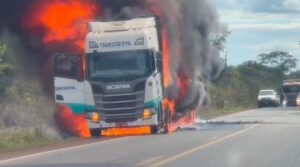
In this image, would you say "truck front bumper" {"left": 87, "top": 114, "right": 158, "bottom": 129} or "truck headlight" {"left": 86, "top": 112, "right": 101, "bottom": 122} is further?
"truck headlight" {"left": 86, "top": 112, "right": 101, "bottom": 122}

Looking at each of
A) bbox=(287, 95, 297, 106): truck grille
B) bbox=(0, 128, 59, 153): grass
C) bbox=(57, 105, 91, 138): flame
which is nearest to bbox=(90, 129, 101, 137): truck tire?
bbox=(57, 105, 91, 138): flame

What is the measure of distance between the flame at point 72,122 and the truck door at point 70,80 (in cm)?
69

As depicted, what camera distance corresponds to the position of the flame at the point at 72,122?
1210 inches

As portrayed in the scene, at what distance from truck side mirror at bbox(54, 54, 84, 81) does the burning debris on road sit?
130 centimetres

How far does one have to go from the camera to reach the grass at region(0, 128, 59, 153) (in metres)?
27.0

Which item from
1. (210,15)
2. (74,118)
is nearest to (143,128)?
(74,118)

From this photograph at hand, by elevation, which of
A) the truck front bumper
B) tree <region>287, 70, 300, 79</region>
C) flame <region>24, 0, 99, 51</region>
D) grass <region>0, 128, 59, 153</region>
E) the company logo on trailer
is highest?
flame <region>24, 0, 99, 51</region>

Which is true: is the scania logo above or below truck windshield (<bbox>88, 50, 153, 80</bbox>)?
below

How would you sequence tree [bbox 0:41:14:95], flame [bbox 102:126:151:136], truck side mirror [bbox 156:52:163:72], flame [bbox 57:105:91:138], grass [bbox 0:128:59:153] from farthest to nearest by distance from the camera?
1. tree [bbox 0:41:14:95]
2. flame [bbox 102:126:151:136]
3. flame [bbox 57:105:91:138]
4. truck side mirror [bbox 156:52:163:72]
5. grass [bbox 0:128:59:153]

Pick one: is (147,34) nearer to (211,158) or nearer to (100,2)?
(100,2)

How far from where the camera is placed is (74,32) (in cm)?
3241

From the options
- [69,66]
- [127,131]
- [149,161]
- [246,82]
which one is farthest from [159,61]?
[246,82]

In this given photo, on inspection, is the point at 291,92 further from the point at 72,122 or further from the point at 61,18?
the point at 72,122

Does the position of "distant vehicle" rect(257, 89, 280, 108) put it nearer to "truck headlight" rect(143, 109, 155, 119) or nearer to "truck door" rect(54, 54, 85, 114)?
"truck door" rect(54, 54, 85, 114)
